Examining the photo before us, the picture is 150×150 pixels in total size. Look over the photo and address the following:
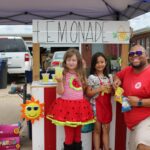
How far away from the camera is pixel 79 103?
13.0ft

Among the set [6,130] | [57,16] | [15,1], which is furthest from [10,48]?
[6,130]

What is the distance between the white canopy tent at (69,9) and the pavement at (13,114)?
2.12m

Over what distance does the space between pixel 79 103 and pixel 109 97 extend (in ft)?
1.54

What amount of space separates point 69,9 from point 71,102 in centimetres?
258

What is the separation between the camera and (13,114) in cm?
789

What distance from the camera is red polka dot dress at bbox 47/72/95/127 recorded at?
3.90m

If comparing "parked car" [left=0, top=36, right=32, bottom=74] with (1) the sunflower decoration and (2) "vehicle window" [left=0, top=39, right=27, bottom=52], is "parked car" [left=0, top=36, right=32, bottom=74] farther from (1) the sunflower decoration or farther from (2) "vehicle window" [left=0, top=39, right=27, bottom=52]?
(1) the sunflower decoration

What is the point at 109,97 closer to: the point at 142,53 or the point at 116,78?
the point at 116,78

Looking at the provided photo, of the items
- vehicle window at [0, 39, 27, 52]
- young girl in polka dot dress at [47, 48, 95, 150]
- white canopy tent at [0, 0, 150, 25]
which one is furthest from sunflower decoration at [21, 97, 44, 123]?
vehicle window at [0, 39, 27, 52]

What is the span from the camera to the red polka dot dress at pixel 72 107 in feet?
12.8

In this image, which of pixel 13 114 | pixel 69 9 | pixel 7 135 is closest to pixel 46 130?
pixel 7 135

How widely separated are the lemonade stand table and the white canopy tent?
1572mm

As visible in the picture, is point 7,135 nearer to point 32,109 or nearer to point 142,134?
point 32,109

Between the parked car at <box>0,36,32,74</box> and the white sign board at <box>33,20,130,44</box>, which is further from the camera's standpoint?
the parked car at <box>0,36,32,74</box>
